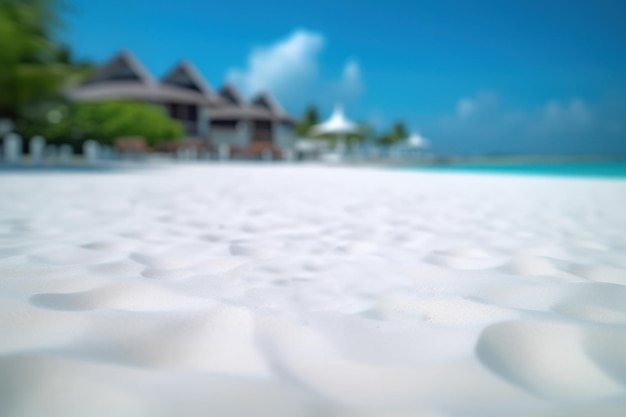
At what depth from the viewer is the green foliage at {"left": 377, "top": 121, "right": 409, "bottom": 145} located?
155 ft

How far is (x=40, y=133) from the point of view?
17.3 meters

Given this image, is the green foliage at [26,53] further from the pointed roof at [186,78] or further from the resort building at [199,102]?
the pointed roof at [186,78]

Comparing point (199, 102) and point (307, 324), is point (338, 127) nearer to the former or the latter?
point (199, 102)

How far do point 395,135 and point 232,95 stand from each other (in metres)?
22.9

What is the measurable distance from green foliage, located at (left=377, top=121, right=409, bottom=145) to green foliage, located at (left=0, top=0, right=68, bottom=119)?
3830 centimetres

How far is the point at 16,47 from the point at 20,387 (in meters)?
12.3

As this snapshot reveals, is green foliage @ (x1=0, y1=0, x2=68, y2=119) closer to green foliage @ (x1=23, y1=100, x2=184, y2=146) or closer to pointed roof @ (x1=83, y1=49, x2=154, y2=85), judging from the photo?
green foliage @ (x1=23, y1=100, x2=184, y2=146)

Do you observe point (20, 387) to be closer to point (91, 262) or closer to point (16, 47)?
point (91, 262)

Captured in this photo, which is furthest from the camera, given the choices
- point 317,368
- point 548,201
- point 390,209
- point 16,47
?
point 16,47

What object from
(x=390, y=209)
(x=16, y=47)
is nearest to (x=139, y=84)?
(x=16, y=47)

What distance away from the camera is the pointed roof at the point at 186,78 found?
28.0 meters

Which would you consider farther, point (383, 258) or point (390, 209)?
point (390, 209)

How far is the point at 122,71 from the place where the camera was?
85.7ft

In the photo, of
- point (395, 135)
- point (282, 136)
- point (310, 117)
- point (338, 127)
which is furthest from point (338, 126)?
point (395, 135)
